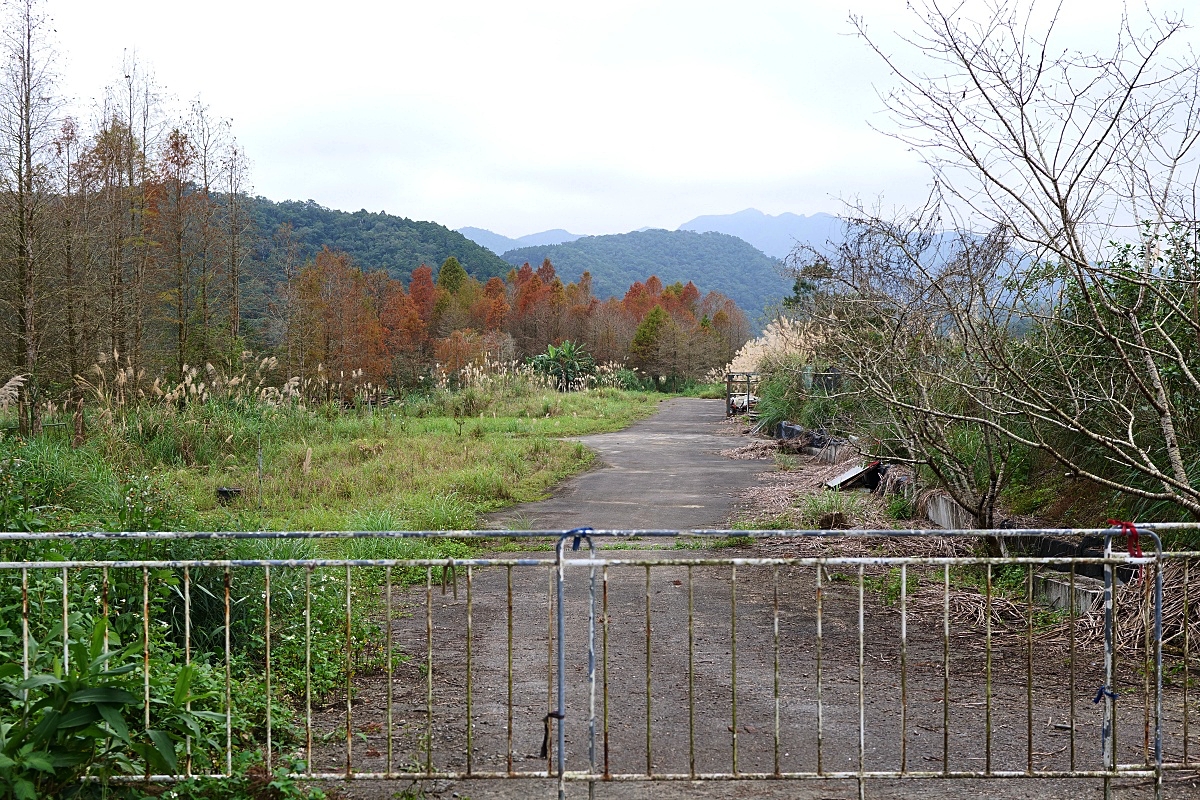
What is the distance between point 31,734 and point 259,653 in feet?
7.04

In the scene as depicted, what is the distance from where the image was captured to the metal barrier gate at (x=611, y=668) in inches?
155

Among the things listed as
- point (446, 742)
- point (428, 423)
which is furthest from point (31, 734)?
point (428, 423)

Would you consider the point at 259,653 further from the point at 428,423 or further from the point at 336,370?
the point at 336,370

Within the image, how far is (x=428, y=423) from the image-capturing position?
21703mm

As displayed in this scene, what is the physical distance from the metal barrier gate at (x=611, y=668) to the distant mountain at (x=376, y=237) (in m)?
59.3

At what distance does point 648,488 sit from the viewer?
14344 millimetres

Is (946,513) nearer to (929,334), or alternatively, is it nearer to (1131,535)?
(929,334)

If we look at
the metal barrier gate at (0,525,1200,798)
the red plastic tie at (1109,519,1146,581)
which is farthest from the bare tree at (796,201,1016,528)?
the red plastic tie at (1109,519,1146,581)

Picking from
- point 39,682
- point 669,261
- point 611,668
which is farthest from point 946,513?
point 669,261

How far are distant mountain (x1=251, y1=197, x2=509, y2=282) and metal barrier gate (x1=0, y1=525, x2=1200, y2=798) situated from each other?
59.3 meters

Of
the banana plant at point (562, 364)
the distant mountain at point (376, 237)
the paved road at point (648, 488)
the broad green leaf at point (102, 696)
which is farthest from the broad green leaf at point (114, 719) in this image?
the distant mountain at point (376, 237)

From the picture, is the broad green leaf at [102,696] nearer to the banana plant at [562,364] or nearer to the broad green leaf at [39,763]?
the broad green leaf at [39,763]

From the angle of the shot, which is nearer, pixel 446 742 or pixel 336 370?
pixel 446 742

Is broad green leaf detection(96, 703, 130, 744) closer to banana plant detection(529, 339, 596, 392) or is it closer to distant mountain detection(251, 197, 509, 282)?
banana plant detection(529, 339, 596, 392)
